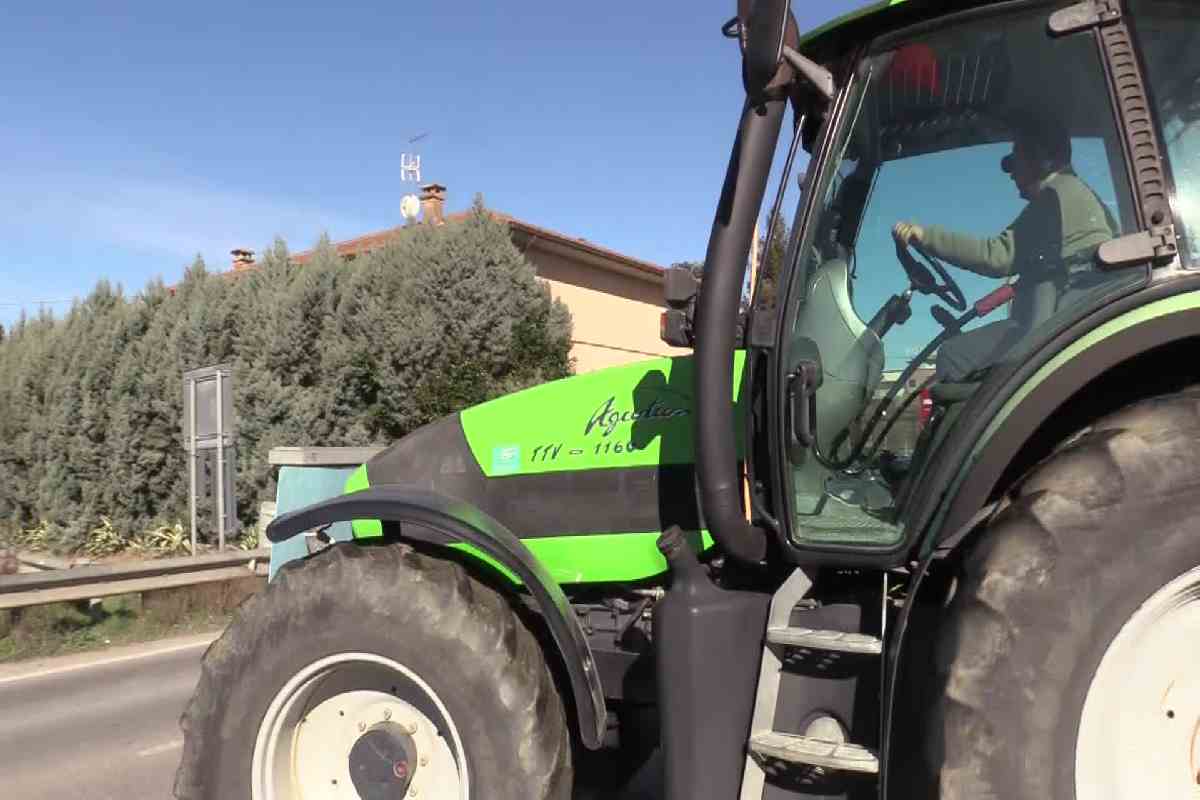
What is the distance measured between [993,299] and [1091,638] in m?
0.85

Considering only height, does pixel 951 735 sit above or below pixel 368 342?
below

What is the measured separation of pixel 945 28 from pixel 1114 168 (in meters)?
0.55

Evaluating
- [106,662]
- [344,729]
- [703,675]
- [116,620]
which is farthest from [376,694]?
[116,620]

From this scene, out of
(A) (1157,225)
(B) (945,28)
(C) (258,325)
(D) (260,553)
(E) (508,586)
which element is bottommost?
(D) (260,553)

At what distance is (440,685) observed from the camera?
2.82 meters

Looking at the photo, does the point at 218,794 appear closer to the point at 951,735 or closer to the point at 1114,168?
the point at 951,735

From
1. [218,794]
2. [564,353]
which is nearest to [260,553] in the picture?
[564,353]

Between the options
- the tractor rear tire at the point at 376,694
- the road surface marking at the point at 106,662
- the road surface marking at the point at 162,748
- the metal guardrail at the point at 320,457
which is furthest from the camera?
the road surface marking at the point at 106,662

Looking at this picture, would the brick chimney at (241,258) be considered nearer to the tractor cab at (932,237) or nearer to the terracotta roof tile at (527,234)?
the terracotta roof tile at (527,234)

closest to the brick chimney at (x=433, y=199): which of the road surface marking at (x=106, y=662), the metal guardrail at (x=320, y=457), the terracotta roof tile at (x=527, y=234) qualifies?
the terracotta roof tile at (x=527, y=234)

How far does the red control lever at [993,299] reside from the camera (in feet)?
7.94

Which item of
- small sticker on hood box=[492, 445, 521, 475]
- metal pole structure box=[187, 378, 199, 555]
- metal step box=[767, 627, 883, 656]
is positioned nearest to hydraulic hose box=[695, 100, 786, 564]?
metal step box=[767, 627, 883, 656]

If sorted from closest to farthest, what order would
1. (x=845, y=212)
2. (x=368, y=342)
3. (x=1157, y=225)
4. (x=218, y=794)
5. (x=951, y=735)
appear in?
(x=951, y=735)
(x=1157, y=225)
(x=845, y=212)
(x=218, y=794)
(x=368, y=342)

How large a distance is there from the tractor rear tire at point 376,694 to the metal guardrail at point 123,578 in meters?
8.00
